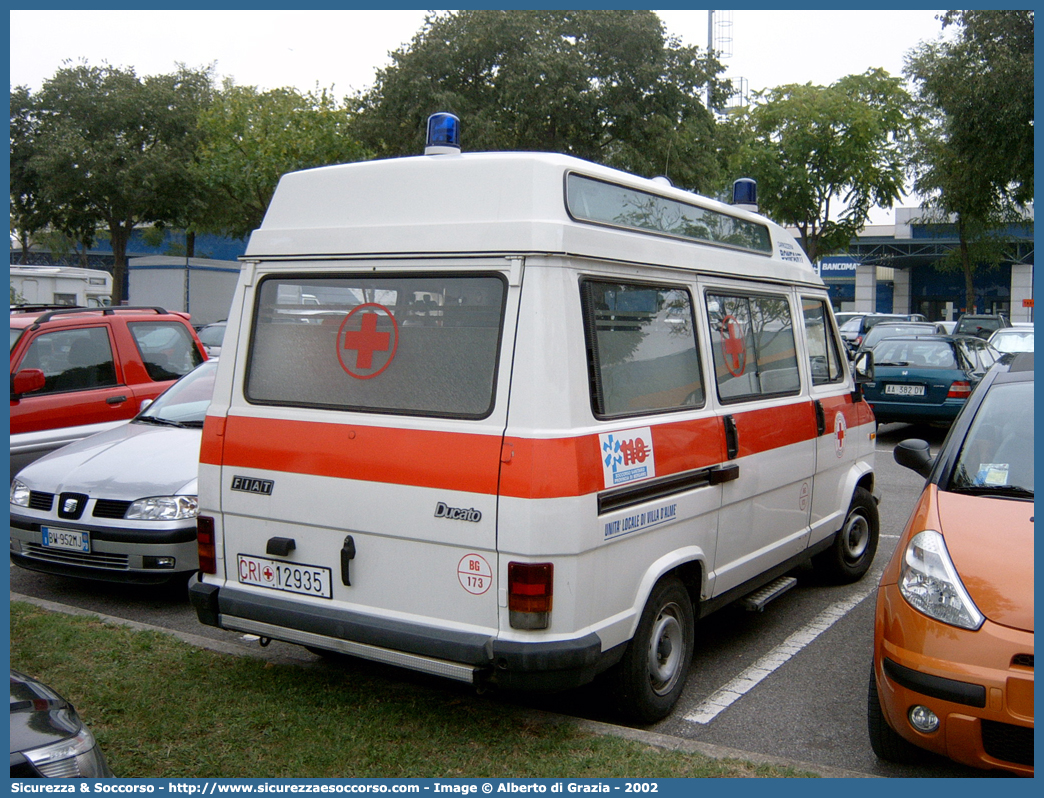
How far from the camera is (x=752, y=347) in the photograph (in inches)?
202

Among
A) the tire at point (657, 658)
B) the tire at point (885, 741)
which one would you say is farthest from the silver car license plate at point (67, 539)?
the tire at point (885, 741)

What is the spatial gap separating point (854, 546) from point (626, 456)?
11.1 ft

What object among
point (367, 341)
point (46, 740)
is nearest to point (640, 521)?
point (367, 341)

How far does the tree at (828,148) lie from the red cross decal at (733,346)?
76.0 feet

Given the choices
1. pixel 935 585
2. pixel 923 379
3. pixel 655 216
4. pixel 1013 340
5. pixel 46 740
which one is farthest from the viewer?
pixel 1013 340

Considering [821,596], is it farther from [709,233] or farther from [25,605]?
[25,605]

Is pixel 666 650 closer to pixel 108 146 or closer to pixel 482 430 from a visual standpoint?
pixel 482 430

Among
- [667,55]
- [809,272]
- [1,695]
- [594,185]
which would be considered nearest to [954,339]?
[809,272]

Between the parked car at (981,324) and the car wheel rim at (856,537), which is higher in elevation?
the parked car at (981,324)

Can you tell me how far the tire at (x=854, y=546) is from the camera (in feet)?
20.6

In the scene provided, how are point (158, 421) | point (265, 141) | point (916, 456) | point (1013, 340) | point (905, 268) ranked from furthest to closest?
1. point (905, 268)
2. point (265, 141)
3. point (1013, 340)
4. point (158, 421)
5. point (916, 456)

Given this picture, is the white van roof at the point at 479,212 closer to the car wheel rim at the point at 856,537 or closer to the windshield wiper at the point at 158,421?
the car wheel rim at the point at 856,537

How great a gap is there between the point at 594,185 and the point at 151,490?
344cm

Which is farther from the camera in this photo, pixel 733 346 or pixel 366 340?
pixel 733 346
